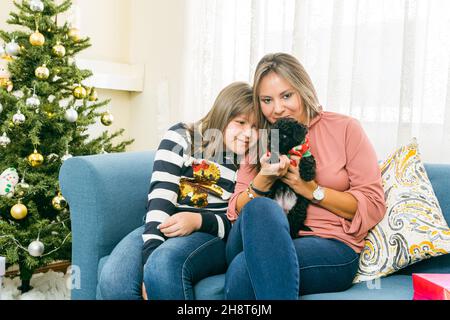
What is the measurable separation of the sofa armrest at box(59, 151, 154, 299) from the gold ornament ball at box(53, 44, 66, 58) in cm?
73

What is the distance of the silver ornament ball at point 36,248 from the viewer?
6.54 feet

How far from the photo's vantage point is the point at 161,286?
1235 mm

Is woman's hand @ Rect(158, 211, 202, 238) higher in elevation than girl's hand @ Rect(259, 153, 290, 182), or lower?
lower

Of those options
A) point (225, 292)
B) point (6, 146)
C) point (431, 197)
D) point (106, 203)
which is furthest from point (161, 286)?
point (6, 146)

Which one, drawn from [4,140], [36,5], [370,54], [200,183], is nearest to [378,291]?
[200,183]

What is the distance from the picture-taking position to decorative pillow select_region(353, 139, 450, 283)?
139 cm

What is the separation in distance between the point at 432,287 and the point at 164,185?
33.9 inches

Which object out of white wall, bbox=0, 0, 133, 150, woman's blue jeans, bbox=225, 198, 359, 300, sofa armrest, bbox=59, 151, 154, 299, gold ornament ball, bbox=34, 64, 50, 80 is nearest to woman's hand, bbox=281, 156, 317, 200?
woman's blue jeans, bbox=225, 198, 359, 300

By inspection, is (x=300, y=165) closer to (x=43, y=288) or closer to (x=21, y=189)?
(x=21, y=189)

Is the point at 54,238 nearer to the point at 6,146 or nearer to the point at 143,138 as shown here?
the point at 6,146

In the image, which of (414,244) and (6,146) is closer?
(414,244)

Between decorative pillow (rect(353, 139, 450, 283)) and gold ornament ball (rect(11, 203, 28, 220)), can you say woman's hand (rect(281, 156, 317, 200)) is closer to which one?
decorative pillow (rect(353, 139, 450, 283))

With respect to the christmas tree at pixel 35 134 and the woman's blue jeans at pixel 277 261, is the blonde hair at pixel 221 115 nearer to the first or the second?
the woman's blue jeans at pixel 277 261
